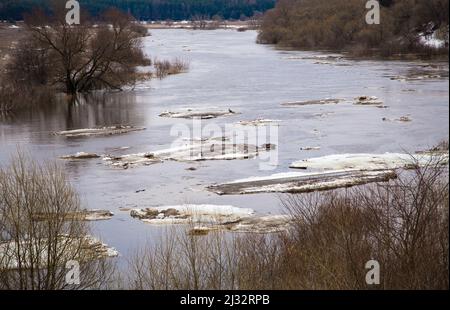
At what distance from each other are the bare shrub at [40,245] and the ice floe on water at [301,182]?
21.3 feet

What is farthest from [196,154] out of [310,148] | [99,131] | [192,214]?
[192,214]

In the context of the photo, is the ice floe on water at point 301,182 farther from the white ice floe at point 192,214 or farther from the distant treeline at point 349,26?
the distant treeline at point 349,26

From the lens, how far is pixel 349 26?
57375mm

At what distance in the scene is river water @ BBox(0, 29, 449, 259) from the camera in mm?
17391

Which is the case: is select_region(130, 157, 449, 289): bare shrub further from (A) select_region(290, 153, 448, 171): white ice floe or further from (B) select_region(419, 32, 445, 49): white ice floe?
(B) select_region(419, 32, 445, 49): white ice floe

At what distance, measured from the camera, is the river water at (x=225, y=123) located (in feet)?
57.1

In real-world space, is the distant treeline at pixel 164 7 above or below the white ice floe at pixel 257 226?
above

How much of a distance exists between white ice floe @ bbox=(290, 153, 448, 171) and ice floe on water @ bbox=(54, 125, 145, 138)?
9.24 metres

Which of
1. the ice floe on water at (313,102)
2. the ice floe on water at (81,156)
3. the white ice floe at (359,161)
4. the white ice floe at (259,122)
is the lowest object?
the ice floe on water at (81,156)

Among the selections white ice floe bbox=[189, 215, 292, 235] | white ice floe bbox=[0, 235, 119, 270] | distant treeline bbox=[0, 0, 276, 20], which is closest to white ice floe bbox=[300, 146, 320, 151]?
white ice floe bbox=[189, 215, 292, 235]
